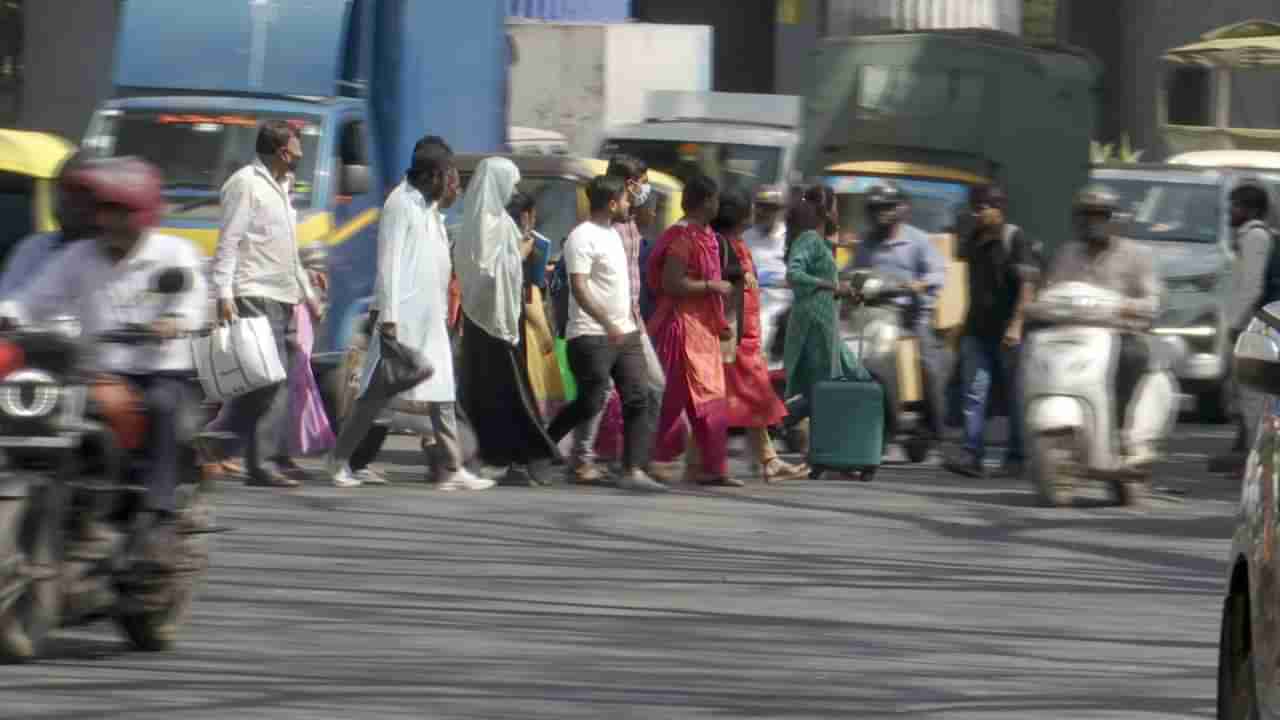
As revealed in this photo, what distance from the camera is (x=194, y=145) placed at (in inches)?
760

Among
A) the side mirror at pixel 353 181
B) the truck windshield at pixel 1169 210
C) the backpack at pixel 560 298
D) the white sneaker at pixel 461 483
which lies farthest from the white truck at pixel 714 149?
the white sneaker at pixel 461 483

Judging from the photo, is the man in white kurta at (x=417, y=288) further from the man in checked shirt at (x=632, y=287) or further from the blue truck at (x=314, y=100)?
the blue truck at (x=314, y=100)

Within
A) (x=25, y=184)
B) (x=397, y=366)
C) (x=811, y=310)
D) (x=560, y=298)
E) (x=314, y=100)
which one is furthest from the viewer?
(x=314, y=100)

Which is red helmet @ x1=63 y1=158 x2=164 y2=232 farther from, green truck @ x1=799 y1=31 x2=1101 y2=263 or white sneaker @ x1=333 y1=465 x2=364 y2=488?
green truck @ x1=799 y1=31 x2=1101 y2=263

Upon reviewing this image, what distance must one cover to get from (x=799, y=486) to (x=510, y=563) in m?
4.47

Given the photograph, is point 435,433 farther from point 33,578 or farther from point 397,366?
point 33,578

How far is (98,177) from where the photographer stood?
9.35 meters

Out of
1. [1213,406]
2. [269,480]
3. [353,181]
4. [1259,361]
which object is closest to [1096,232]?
[269,480]

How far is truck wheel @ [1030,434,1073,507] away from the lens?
15.5m

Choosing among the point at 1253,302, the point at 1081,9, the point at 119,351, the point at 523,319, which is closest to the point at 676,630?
the point at 119,351

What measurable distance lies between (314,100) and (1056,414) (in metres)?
6.38

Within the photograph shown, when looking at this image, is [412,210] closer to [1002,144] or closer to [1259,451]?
[1259,451]

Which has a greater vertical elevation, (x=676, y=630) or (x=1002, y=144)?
(x=1002, y=144)

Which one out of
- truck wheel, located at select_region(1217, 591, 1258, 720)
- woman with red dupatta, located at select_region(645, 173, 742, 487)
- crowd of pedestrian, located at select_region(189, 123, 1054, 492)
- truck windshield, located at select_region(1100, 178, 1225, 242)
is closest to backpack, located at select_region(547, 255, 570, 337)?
crowd of pedestrian, located at select_region(189, 123, 1054, 492)
